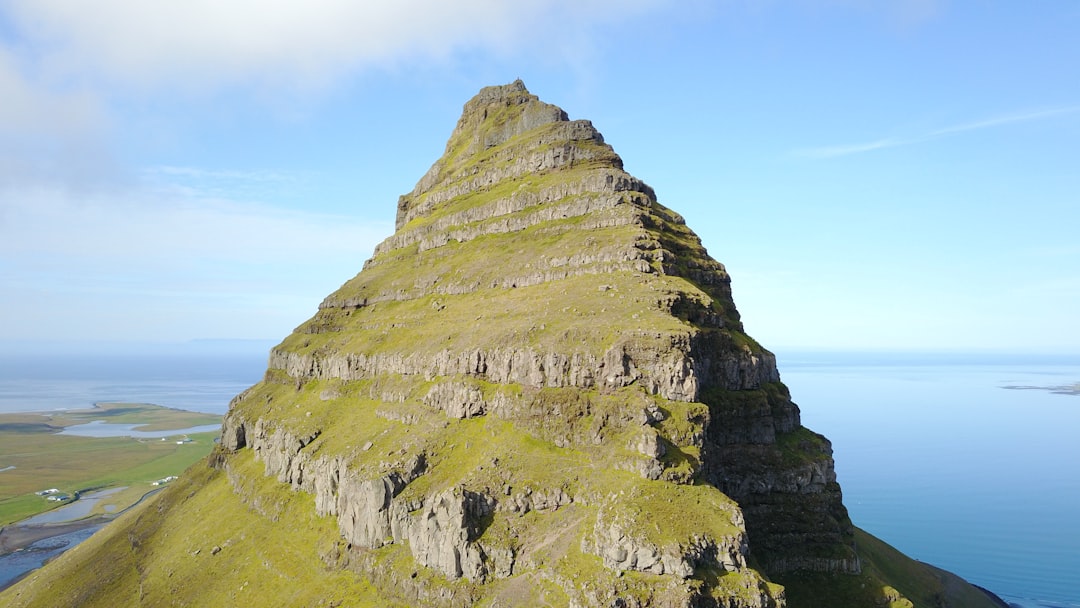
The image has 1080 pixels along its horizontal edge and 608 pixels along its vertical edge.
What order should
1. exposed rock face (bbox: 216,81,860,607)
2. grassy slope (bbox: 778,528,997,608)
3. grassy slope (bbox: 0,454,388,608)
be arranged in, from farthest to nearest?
grassy slope (bbox: 0,454,388,608), grassy slope (bbox: 778,528,997,608), exposed rock face (bbox: 216,81,860,607)

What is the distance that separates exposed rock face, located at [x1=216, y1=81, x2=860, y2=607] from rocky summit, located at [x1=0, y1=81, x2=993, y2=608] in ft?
1.05

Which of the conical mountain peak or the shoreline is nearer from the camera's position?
the conical mountain peak

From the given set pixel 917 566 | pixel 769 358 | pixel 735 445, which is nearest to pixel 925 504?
pixel 917 566

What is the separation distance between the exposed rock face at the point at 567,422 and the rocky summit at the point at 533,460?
0.32 m

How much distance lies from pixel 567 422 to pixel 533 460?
20.7ft

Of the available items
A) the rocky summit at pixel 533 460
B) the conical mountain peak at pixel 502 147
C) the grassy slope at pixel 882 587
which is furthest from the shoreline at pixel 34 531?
the grassy slope at pixel 882 587

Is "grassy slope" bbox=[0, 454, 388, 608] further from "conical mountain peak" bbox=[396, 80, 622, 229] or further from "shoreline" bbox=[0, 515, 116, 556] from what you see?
"conical mountain peak" bbox=[396, 80, 622, 229]

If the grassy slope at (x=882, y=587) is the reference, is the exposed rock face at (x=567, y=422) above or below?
above

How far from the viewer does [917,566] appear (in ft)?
342

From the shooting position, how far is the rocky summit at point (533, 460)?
206ft

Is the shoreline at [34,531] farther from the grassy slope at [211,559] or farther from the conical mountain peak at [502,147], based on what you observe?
the conical mountain peak at [502,147]

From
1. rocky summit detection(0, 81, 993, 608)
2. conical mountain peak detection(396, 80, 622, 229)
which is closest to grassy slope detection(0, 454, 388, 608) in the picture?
rocky summit detection(0, 81, 993, 608)

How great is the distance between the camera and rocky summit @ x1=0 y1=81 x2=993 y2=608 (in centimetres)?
6294

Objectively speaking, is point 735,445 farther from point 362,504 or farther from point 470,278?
point 470,278
